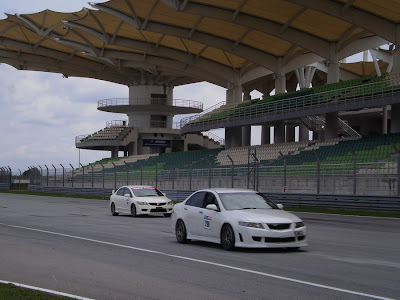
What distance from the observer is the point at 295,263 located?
431 inches

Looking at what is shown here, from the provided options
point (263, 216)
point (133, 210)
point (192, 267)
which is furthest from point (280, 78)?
point (192, 267)

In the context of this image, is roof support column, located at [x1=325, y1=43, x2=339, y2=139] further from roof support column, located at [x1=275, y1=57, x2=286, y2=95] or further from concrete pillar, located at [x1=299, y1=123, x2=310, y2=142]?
concrete pillar, located at [x1=299, y1=123, x2=310, y2=142]

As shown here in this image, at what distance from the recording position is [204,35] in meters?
52.6

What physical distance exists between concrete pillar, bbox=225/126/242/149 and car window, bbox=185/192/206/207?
4403cm

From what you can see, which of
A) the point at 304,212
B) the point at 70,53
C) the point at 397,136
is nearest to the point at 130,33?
the point at 70,53

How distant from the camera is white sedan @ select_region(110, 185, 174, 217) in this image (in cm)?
2495

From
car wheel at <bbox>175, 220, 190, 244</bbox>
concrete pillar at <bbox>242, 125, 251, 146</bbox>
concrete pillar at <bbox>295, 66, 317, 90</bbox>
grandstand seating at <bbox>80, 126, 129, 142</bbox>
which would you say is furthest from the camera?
grandstand seating at <bbox>80, 126, 129, 142</bbox>

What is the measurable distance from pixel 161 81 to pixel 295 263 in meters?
71.2

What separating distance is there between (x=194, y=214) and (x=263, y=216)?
82.9 inches

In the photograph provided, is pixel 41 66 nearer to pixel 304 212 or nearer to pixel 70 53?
pixel 70 53

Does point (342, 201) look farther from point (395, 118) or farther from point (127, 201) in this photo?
point (395, 118)

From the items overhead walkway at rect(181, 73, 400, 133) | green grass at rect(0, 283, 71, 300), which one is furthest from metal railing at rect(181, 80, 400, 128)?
green grass at rect(0, 283, 71, 300)

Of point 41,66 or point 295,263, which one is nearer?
point 295,263

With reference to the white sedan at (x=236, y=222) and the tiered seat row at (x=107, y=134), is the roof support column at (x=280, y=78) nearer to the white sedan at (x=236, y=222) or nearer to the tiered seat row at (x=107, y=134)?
the tiered seat row at (x=107, y=134)
